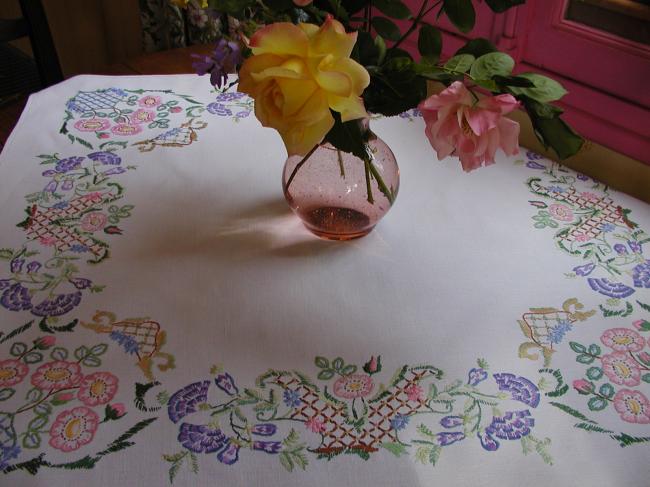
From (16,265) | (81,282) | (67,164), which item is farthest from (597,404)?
(67,164)

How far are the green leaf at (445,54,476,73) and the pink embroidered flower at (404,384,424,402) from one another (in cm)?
36

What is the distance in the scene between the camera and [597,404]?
778 millimetres

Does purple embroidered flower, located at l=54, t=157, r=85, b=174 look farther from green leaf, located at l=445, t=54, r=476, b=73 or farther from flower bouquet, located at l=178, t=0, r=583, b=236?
green leaf, located at l=445, t=54, r=476, b=73

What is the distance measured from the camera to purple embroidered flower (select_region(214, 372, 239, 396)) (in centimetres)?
78

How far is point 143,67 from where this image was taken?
5.59 feet

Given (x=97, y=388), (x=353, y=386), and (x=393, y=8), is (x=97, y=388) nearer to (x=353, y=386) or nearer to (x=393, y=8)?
(x=353, y=386)

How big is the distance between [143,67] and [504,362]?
1.24 m

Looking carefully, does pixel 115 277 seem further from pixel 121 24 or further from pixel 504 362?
pixel 121 24

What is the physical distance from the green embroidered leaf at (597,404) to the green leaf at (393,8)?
19.6 inches

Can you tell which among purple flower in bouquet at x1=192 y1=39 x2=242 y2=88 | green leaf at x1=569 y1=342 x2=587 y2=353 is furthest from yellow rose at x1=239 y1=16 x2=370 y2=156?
green leaf at x1=569 y1=342 x2=587 y2=353

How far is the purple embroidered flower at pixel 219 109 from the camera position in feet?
4.20

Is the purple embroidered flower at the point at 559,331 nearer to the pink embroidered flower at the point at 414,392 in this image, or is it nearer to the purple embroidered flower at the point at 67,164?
the pink embroidered flower at the point at 414,392

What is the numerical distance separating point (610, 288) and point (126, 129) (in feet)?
2.72

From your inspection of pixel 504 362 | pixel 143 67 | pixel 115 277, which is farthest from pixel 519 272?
pixel 143 67
